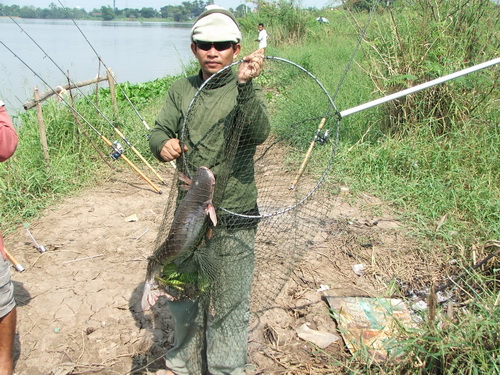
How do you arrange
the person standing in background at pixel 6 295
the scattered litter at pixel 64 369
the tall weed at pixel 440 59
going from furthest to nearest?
the tall weed at pixel 440 59 → the scattered litter at pixel 64 369 → the person standing in background at pixel 6 295

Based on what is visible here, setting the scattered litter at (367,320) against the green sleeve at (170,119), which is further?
the scattered litter at (367,320)

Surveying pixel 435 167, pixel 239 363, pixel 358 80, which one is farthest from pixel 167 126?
pixel 358 80

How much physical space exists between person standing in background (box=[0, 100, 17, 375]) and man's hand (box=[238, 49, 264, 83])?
1.39 meters

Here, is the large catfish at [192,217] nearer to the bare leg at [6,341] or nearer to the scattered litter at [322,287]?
the bare leg at [6,341]

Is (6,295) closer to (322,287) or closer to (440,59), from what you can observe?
(322,287)

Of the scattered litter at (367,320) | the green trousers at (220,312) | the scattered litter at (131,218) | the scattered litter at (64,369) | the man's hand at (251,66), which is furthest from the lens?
the scattered litter at (131,218)

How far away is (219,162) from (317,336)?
1.54m

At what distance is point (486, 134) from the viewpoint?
5074 millimetres

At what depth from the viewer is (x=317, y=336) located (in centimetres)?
302

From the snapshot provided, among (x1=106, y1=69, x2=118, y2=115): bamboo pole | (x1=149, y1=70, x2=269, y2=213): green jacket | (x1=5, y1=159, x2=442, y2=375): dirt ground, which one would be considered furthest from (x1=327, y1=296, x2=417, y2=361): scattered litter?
(x1=106, y1=69, x2=118, y2=115): bamboo pole

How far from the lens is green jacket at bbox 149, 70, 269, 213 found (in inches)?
84.0

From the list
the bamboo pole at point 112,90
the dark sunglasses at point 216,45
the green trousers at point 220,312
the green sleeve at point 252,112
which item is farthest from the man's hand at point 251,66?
the bamboo pole at point 112,90

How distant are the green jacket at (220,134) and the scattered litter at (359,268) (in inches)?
70.0

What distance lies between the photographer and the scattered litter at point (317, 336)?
295cm
